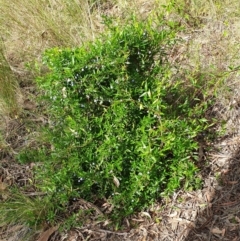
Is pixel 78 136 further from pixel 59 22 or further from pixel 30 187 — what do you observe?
pixel 59 22

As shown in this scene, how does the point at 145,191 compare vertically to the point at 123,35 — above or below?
below

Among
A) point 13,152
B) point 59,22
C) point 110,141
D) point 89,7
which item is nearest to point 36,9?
point 59,22

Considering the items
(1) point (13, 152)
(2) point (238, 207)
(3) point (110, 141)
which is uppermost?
(3) point (110, 141)

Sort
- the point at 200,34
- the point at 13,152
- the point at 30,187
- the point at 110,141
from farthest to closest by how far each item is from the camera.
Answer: the point at 200,34 < the point at 13,152 < the point at 30,187 < the point at 110,141

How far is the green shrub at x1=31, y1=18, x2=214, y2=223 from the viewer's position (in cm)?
229

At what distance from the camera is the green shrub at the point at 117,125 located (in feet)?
7.50

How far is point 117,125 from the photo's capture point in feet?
7.63

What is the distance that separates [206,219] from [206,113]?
2.61ft

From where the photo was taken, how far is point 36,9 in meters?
3.70

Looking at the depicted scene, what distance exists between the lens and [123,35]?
7.55 feet

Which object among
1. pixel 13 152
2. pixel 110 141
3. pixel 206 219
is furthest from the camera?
pixel 13 152

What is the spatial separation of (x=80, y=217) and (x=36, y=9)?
206 cm

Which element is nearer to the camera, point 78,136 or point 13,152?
point 78,136

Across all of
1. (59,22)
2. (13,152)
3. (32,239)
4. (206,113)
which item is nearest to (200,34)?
(206,113)
